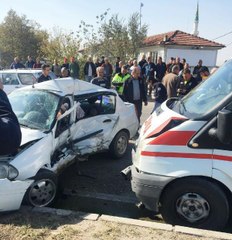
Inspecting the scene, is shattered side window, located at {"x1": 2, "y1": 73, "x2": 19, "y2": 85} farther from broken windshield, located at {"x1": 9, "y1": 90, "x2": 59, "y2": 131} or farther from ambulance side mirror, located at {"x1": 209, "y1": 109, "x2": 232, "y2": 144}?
ambulance side mirror, located at {"x1": 209, "y1": 109, "x2": 232, "y2": 144}

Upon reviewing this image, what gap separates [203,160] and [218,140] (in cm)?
28

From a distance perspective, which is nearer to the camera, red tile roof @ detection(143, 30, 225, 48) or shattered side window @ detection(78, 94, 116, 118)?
shattered side window @ detection(78, 94, 116, 118)

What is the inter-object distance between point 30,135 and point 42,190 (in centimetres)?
76

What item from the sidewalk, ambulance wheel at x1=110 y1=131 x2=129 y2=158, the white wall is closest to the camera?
the sidewalk

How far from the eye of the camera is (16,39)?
42625mm

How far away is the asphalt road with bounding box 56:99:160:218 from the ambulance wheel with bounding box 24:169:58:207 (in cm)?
36

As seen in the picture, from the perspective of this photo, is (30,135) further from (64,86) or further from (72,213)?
(64,86)

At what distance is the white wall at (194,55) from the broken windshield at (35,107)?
19.7 meters

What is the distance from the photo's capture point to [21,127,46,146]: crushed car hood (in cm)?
446

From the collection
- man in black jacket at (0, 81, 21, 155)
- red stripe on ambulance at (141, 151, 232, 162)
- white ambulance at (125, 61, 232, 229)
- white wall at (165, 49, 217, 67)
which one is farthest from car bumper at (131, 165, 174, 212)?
white wall at (165, 49, 217, 67)

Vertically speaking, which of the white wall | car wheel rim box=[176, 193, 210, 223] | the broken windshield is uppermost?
the white wall

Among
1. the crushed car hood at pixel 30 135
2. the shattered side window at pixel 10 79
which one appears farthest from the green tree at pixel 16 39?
the crushed car hood at pixel 30 135

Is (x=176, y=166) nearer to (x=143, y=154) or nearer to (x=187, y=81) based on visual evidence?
(x=143, y=154)

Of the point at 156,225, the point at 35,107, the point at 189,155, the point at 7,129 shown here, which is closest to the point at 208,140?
the point at 189,155
